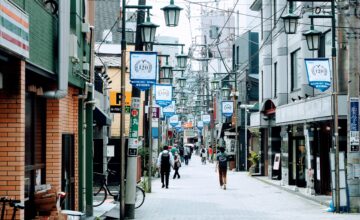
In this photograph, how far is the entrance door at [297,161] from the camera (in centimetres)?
3080

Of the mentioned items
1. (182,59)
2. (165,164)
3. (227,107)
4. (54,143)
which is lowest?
(165,164)

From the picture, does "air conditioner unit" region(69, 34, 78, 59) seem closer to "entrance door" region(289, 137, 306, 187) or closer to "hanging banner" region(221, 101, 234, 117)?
"entrance door" region(289, 137, 306, 187)

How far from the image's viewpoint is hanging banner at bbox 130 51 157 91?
1809cm

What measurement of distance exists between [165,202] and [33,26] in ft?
44.1

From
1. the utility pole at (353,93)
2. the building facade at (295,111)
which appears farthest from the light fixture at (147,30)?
the building facade at (295,111)

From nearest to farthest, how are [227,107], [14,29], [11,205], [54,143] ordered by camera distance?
[14,29], [11,205], [54,143], [227,107]

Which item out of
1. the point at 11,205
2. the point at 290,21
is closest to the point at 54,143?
the point at 11,205

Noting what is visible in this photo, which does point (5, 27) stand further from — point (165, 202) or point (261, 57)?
point (261, 57)

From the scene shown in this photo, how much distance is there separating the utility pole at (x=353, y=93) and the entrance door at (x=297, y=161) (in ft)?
35.0

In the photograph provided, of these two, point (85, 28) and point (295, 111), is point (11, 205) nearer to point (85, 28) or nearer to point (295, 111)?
point (85, 28)

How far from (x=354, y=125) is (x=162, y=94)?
12901 mm

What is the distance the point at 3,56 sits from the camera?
9.05m

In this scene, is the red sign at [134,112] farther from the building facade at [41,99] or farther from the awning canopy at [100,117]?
the awning canopy at [100,117]

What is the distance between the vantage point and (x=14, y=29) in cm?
896
